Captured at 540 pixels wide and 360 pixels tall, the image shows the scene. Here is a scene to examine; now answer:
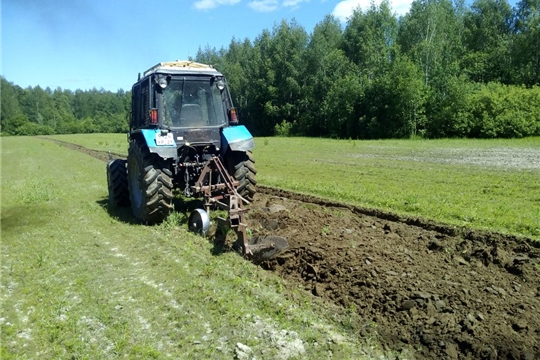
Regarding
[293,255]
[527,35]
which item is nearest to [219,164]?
[293,255]

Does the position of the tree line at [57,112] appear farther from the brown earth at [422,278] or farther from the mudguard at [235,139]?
the brown earth at [422,278]

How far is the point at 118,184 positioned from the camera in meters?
9.33

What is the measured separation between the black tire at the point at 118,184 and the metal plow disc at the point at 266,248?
4.61 m

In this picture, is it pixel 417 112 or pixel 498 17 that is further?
pixel 498 17

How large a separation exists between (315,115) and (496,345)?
44073mm

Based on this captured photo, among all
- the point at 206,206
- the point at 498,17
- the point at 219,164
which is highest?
the point at 498,17

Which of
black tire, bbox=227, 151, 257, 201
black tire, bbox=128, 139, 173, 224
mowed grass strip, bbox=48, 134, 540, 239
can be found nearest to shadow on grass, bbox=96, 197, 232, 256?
black tire, bbox=128, 139, 173, 224

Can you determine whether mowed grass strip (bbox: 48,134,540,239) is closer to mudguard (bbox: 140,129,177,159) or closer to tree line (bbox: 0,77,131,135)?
mudguard (bbox: 140,129,177,159)

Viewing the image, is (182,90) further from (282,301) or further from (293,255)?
(282,301)

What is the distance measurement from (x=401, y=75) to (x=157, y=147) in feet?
98.6

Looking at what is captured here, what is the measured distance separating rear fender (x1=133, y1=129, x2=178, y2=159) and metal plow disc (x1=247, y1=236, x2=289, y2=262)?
248cm

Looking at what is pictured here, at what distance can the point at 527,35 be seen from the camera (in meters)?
38.8

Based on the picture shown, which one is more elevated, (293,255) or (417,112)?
(417,112)

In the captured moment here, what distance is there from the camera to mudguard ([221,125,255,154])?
25.8 ft
